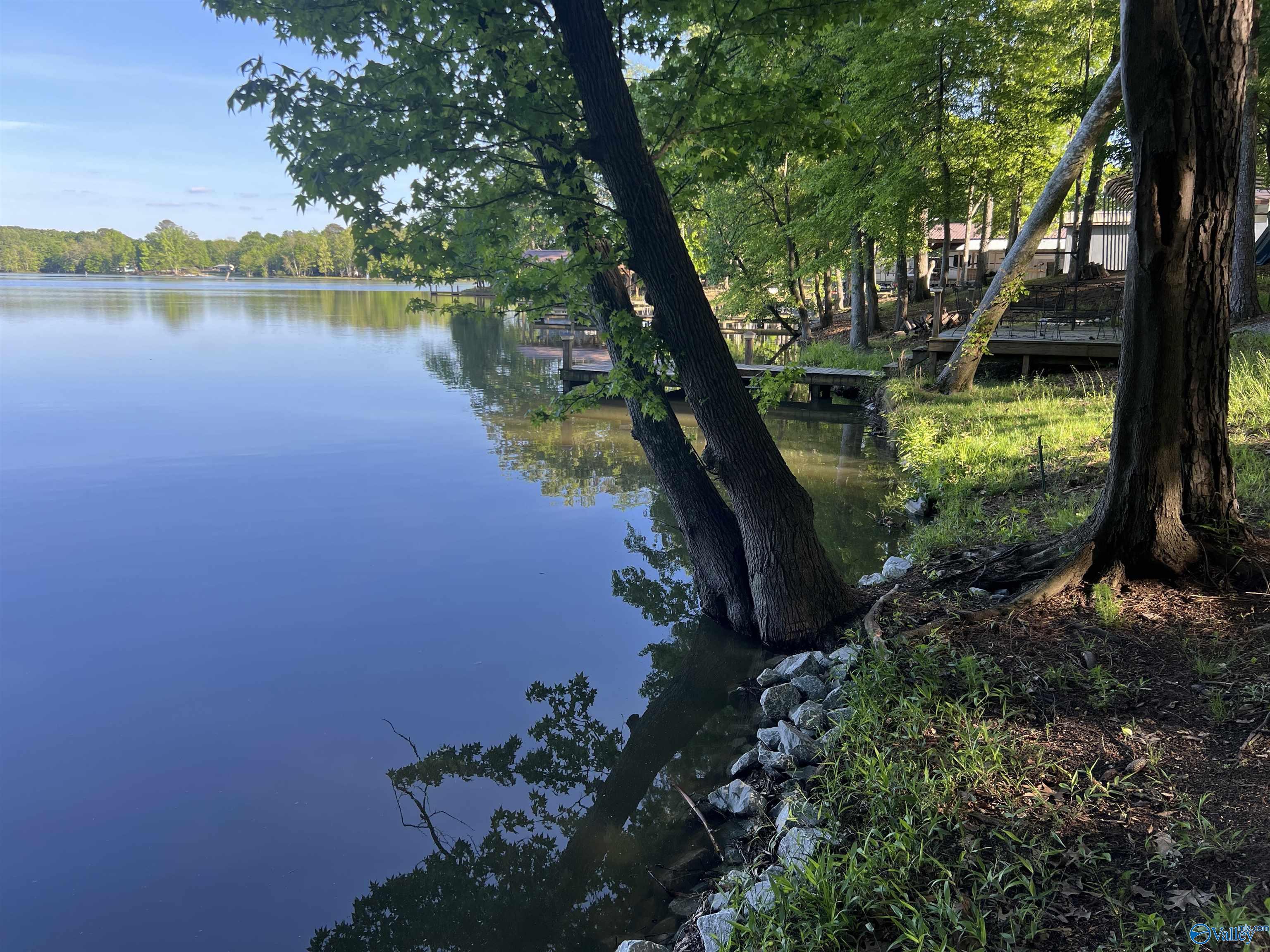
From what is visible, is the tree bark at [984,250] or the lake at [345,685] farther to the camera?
the tree bark at [984,250]

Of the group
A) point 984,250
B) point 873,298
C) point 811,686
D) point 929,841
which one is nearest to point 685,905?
point 929,841

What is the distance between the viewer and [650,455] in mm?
6359

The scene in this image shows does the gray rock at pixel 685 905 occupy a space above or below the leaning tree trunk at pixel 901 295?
below

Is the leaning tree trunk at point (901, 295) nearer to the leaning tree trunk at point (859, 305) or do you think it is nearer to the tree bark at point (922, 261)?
the tree bark at point (922, 261)

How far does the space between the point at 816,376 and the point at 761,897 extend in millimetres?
15430

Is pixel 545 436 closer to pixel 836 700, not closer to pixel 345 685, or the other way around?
pixel 345 685

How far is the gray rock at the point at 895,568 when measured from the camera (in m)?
6.34

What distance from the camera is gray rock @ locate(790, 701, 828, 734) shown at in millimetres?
4516

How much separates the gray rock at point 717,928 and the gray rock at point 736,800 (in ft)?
3.37

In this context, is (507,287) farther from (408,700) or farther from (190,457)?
(190,457)

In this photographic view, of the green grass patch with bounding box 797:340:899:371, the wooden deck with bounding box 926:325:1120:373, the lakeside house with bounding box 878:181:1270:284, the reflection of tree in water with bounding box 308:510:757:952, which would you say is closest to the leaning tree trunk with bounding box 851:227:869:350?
the green grass patch with bounding box 797:340:899:371

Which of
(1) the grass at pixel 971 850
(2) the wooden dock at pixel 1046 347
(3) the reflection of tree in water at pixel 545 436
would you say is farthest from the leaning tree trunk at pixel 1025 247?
(1) the grass at pixel 971 850

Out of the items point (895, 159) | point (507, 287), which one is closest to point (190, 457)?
point (507, 287)

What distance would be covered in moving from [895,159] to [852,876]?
1662 cm
